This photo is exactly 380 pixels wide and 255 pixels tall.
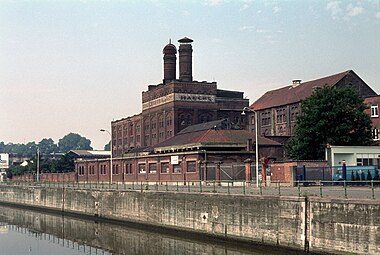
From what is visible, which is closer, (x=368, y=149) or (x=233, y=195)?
(x=233, y=195)

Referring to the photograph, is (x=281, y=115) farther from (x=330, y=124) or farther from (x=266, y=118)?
(x=330, y=124)

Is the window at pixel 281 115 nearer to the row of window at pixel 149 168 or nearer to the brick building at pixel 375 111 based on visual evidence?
the brick building at pixel 375 111

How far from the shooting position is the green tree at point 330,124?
63.1m

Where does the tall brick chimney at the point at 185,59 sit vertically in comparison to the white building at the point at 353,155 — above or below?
above

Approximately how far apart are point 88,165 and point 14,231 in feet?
149

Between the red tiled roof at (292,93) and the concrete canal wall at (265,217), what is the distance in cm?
5409

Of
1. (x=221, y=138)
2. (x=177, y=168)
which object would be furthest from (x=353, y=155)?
(x=177, y=168)

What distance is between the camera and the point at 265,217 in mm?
35656

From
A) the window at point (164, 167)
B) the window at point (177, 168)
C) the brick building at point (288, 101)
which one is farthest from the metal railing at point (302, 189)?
the brick building at point (288, 101)

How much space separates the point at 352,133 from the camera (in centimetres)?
6431

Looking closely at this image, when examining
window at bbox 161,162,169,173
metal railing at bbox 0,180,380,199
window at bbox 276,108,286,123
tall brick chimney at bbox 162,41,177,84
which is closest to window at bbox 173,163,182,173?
window at bbox 161,162,169,173

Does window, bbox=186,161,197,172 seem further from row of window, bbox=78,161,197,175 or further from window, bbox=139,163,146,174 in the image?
window, bbox=139,163,146,174

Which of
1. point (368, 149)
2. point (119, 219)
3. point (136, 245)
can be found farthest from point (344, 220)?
point (119, 219)

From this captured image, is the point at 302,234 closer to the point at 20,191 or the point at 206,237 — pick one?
the point at 206,237
